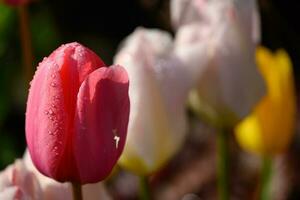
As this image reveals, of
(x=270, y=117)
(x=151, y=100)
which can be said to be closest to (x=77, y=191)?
(x=151, y=100)

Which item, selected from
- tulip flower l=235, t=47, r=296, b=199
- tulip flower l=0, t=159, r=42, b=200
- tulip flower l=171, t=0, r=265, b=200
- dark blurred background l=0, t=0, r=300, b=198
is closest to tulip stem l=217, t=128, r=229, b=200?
tulip flower l=171, t=0, r=265, b=200

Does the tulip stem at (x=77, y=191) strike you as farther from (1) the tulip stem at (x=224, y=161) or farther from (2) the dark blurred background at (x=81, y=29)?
(2) the dark blurred background at (x=81, y=29)

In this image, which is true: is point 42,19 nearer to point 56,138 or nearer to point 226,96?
point 226,96

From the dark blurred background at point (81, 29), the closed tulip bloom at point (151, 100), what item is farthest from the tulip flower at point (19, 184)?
the dark blurred background at point (81, 29)

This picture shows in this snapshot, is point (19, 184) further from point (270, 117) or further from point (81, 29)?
point (81, 29)

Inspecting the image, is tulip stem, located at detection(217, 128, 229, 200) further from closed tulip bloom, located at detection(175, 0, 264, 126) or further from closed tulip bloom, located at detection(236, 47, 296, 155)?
closed tulip bloom, located at detection(236, 47, 296, 155)

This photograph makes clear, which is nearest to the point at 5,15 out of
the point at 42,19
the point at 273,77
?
the point at 42,19
